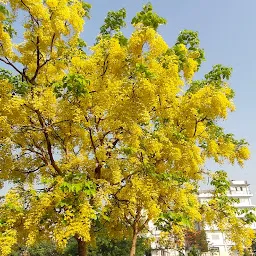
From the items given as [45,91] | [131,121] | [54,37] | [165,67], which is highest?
[54,37]

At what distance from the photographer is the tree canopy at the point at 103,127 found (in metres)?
6.11

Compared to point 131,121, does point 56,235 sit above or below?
below

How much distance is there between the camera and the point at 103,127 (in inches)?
292

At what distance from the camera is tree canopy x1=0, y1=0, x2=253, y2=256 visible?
611cm

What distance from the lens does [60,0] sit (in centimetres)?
720

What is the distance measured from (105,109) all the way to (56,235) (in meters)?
2.71

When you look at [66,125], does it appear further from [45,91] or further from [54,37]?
[54,37]

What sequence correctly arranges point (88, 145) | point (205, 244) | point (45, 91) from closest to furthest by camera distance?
point (45, 91)
point (88, 145)
point (205, 244)

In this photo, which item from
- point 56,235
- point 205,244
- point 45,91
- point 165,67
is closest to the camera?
point 56,235

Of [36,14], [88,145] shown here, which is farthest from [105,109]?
[36,14]

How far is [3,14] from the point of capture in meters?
6.99

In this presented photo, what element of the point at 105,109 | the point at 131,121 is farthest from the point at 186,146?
the point at 105,109

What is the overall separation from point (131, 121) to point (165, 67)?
1.43m

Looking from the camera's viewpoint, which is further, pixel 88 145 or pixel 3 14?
pixel 88 145
